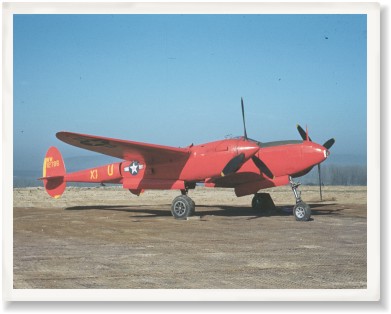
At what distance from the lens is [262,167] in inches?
739

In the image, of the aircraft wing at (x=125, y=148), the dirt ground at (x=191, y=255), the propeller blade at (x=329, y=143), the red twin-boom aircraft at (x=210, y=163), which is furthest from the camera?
the propeller blade at (x=329, y=143)

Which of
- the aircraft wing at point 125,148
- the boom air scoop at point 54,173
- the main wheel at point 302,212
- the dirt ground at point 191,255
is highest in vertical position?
the aircraft wing at point 125,148

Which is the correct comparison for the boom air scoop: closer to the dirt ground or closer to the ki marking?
the ki marking

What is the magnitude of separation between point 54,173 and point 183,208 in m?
8.91

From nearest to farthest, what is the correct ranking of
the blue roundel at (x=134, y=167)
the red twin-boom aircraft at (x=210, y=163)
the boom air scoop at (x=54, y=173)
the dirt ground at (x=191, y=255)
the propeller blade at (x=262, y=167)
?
the dirt ground at (x=191, y=255) < the red twin-boom aircraft at (x=210, y=163) < the propeller blade at (x=262, y=167) < the blue roundel at (x=134, y=167) < the boom air scoop at (x=54, y=173)

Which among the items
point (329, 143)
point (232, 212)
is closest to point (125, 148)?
point (232, 212)

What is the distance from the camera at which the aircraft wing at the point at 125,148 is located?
16.7m

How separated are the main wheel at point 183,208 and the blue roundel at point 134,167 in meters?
2.36

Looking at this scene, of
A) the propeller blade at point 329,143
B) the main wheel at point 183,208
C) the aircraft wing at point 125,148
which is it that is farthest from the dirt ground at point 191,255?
the propeller blade at point 329,143

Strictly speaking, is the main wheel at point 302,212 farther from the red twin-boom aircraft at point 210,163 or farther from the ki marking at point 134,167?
the ki marking at point 134,167

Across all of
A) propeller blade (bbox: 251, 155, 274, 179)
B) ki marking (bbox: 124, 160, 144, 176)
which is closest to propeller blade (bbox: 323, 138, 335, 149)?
propeller blade (bbox: 251, 155, 274, 179)

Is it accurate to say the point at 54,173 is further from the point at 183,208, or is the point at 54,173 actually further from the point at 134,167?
the point at 183,208
